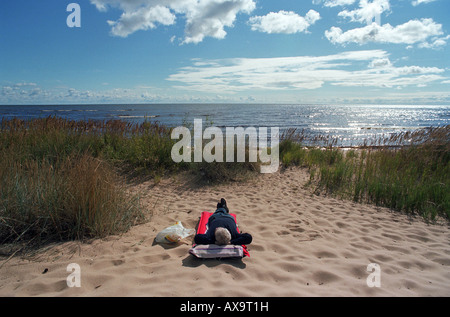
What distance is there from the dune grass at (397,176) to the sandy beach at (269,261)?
586mm

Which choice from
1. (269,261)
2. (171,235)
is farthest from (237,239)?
(171,235)

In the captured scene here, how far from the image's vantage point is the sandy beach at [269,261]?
2.38m

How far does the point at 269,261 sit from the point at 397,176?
460 cm

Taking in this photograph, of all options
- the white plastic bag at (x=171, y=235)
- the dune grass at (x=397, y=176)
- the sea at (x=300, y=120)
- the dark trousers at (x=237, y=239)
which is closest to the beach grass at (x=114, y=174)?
the dune grass at (x=397, y=176)

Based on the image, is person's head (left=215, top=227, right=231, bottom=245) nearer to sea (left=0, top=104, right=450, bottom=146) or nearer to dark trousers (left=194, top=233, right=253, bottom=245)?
dark trousers (left=194, top=233, right=253, bottom=245)

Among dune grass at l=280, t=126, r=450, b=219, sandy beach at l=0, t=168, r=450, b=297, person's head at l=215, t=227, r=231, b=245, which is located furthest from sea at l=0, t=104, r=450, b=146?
person's head at l=215, t=227, r=231, b=245

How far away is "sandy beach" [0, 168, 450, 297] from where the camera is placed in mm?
2385

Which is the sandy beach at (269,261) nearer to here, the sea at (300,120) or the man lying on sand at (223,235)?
the man lying on sand at (223,235)

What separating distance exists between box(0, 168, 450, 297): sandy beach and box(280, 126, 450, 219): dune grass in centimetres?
59

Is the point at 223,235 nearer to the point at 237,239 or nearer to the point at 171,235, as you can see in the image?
the point at 237,239

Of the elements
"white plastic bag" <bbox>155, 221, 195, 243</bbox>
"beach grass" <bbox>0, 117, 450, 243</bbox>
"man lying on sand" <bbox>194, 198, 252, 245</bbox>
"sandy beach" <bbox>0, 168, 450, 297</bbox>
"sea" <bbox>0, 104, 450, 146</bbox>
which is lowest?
"sandy beach" <bbox>0, 168, 450, 297</bbox>

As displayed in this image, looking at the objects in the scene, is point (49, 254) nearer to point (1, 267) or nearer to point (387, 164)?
point (1, 267)

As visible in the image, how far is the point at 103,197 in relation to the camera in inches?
136
